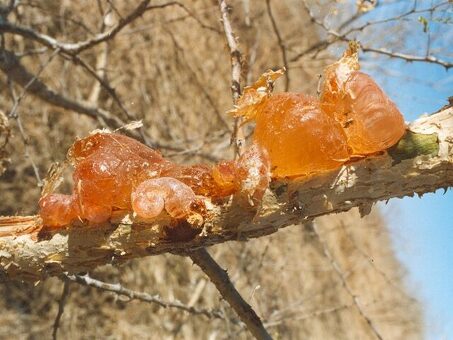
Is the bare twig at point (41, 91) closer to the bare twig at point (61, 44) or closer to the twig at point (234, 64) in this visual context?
the bare twig at point (61, 44)

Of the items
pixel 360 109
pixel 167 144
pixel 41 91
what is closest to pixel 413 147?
pixel 360 109

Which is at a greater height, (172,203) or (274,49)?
(274,49)

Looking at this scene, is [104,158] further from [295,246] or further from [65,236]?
[295,246]

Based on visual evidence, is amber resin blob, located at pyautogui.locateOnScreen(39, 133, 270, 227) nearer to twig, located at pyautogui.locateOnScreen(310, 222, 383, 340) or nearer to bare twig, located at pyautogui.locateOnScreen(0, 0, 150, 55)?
bare twig, located at pyautogui.locateOnScreen(0, 0, 150, 55)

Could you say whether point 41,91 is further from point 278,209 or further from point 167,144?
point 278,209

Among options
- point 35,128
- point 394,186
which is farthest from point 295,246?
point 394,186

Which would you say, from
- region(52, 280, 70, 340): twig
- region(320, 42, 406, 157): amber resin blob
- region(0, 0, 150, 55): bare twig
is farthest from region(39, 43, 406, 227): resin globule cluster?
region(0, 0, 150, 55): bare twig

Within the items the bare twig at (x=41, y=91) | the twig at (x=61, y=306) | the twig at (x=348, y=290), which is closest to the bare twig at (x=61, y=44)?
the bare twig at (x=41, y=91)
